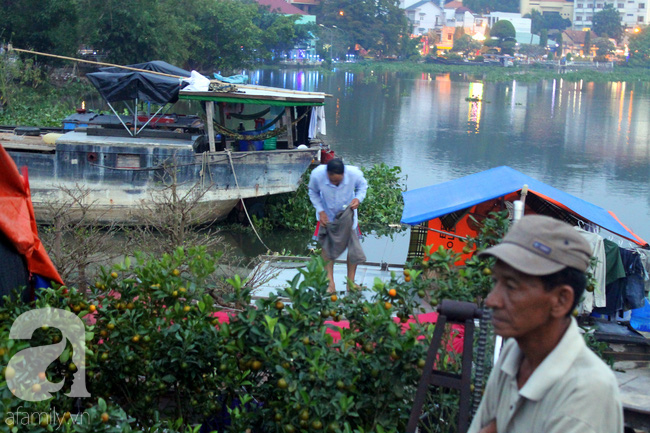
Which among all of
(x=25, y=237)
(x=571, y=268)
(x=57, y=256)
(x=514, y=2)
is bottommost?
(x=57, y=256)

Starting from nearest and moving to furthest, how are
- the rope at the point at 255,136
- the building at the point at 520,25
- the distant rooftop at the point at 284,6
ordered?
the rope at the point at 255,136 < the distant rooftop at the point at 284,6 < the building at the point at 520,25

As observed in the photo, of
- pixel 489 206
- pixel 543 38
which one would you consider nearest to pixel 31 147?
pixel 489 206

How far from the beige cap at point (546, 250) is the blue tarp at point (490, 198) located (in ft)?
17.8

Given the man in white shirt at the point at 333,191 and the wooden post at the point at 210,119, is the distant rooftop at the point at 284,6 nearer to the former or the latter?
the wooden post at the point at 210,119

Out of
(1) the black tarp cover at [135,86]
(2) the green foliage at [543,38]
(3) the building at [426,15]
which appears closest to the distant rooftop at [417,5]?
(3) the building at [426,15]

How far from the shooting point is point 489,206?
7.71 metres

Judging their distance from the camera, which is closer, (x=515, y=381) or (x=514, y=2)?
(x=515, y=381)

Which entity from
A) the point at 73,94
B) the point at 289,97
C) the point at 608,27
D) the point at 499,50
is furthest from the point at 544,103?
the point at 608,27

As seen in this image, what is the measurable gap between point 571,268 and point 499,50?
9669 centimetres

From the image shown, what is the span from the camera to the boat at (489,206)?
7160 mm

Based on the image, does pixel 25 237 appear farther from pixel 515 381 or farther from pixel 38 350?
pixel 515 381

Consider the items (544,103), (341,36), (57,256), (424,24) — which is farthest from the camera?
(424,24)

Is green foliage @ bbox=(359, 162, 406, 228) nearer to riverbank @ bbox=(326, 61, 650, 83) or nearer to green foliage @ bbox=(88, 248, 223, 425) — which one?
green foliage @ bbox=(88, 248, 223, 425)

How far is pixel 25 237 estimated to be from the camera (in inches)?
152
